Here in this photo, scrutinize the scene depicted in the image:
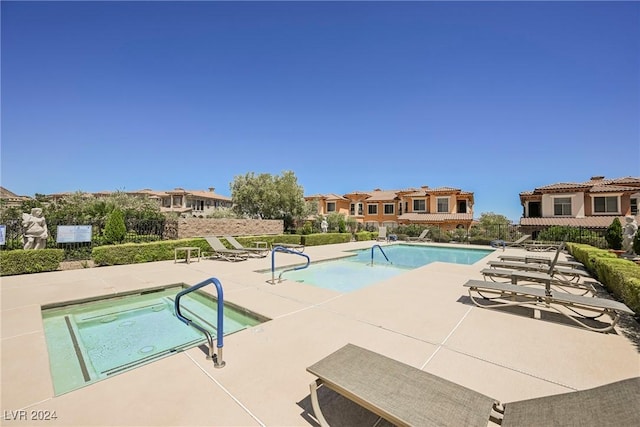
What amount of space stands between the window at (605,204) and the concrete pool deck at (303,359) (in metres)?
25.9

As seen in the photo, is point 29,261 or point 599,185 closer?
point 29,261

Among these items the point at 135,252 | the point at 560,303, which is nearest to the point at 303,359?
the point at 560,303

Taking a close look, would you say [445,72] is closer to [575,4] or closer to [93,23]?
[575,4]

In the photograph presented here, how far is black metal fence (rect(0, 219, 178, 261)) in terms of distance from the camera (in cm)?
1116

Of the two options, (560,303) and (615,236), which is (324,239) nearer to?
(560,303)

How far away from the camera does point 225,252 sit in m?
12.6

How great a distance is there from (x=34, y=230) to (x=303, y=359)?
1192 centimetres

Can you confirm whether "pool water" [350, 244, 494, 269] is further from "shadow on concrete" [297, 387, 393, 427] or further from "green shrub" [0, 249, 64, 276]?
"shadow on concrete" [297, 387, 393, 427]

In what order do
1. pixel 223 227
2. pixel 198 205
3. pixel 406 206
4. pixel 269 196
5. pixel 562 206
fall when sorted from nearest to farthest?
pixel 223 227 → pixel 562 206 → pixel 269 196 → pixel 406 206 → pixel 198 205

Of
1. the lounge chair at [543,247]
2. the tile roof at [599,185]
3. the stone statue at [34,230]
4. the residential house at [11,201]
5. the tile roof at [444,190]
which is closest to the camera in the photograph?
the stone statue at [34,230]

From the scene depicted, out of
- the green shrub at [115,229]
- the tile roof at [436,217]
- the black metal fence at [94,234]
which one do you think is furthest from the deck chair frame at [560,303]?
the tile roof at [436,217]

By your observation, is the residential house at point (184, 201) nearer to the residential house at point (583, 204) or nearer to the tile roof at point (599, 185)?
the residential house at point (583, 204)

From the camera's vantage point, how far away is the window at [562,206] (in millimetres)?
25000

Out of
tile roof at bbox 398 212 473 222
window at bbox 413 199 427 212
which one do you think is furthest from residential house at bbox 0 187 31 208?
window at bbox 413 199 427 212
